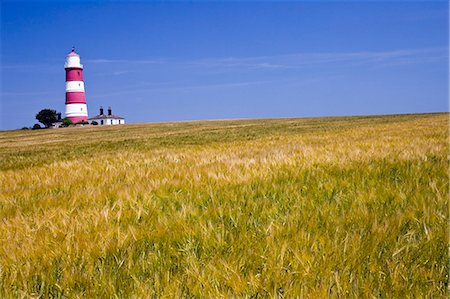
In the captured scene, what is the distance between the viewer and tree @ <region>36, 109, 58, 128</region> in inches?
4262

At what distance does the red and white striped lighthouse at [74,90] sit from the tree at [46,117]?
10.6 meters

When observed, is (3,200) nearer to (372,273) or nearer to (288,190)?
(288,190)

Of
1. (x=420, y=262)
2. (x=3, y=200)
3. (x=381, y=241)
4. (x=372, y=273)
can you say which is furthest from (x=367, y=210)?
(x=3, y=200)

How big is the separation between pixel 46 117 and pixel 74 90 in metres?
15.9

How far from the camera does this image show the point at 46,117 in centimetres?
10825

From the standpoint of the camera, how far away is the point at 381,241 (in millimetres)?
2203

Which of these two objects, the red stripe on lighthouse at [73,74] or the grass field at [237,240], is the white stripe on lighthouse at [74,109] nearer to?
the red stripe on lighthouse at [73,74]

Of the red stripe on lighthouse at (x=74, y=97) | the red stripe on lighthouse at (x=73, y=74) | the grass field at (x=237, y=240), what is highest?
the red stripe on lighthouse at (x=73, y=74)

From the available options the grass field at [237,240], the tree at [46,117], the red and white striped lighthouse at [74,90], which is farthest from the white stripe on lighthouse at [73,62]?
the grass field at [237,240]

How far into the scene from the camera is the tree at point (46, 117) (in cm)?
10825

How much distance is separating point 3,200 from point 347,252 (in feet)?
12.7

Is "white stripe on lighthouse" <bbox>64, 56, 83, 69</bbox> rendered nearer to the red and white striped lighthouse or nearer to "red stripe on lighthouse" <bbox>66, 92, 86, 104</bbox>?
the red and white striped lighthouse

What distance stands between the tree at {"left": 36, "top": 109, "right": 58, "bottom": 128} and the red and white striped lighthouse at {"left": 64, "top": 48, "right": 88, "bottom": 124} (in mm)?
10561

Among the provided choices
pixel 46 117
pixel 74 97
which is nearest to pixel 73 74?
pixel 74 97
